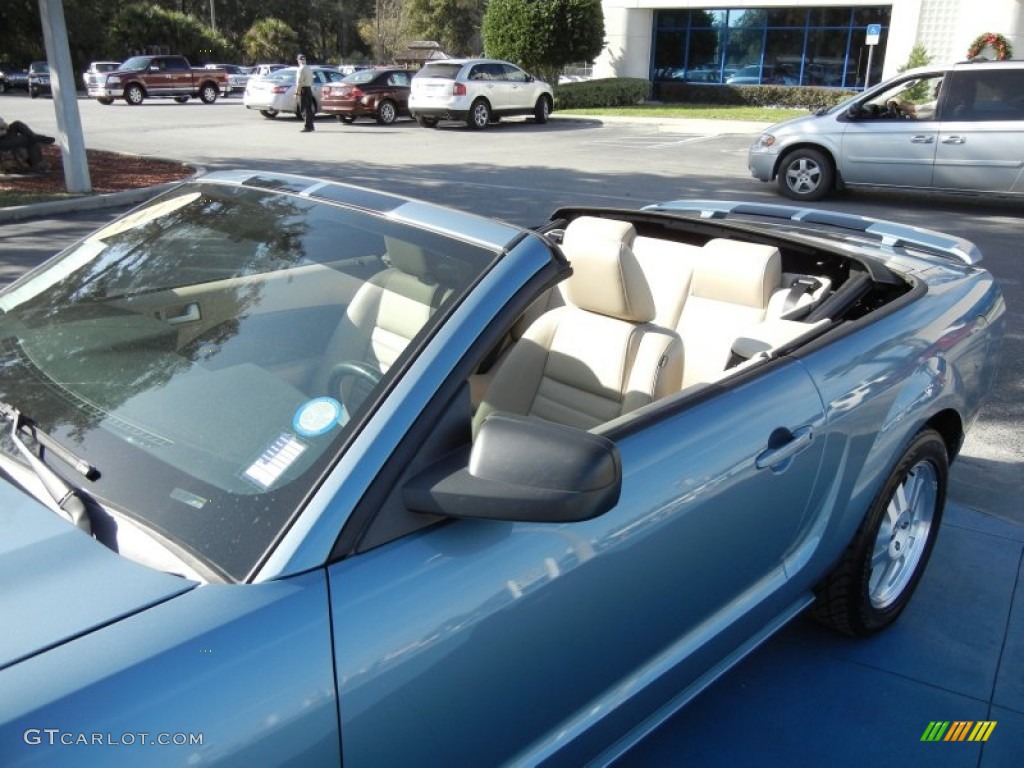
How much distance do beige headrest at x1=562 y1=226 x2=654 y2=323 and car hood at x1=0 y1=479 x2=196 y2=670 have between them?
5.19 ft

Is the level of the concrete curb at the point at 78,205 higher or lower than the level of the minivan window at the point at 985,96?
lower

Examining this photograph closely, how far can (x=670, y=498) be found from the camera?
2.09 metres

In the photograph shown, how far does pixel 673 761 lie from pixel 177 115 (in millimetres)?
27136

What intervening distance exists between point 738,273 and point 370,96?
69.8 feet

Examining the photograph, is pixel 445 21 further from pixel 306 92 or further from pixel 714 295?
pixel 714 295

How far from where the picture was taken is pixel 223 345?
208 centimetres

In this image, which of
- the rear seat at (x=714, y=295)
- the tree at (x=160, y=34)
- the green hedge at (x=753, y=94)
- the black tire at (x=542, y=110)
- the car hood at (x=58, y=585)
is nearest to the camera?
the car hood at (x=58, y=585)

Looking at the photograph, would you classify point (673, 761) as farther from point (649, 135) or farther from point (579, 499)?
point (649, 135)

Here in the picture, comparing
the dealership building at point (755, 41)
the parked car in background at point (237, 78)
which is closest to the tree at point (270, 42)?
the parked car in background at point (237, 78)

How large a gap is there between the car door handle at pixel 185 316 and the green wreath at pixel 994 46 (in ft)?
83.1

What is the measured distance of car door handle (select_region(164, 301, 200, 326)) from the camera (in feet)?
7.20

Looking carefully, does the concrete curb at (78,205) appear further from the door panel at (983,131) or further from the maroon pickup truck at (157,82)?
the maroon pickup truck at (157,82)

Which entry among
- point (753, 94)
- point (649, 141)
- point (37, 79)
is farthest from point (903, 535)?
point (37, 79)

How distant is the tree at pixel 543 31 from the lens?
2619 centimetres
